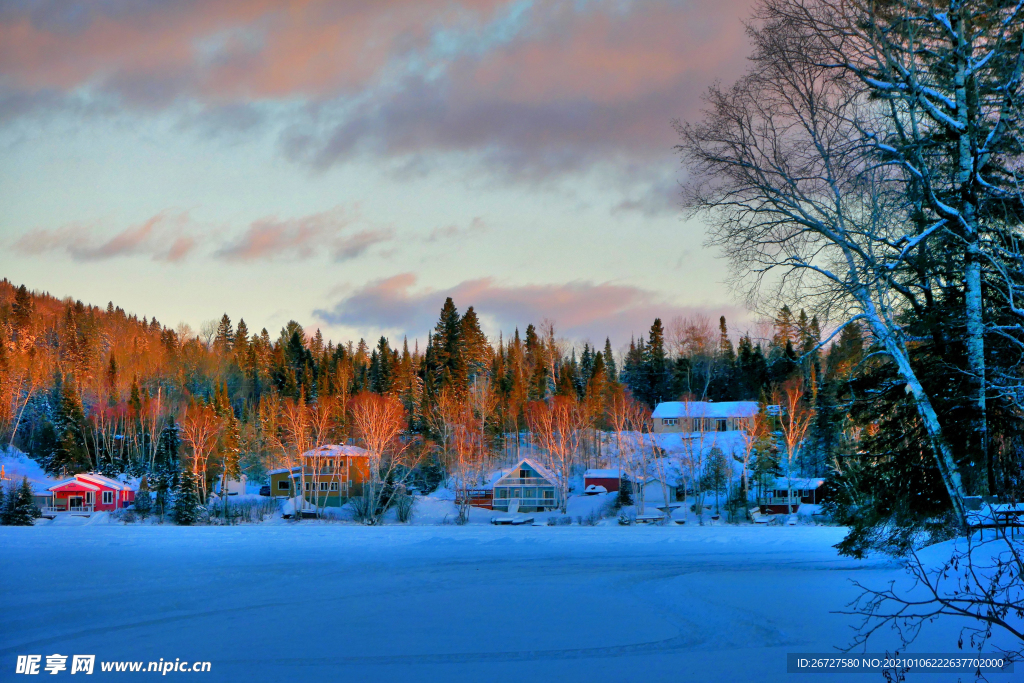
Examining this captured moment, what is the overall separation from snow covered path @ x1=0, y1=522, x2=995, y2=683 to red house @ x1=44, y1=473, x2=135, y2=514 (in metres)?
23.0

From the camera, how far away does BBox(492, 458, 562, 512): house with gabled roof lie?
50812mm

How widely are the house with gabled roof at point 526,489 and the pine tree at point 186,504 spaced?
60.9 feet

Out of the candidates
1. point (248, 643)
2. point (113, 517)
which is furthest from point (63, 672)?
point (113, 517)

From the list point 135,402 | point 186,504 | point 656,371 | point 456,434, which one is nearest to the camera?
point 186,504

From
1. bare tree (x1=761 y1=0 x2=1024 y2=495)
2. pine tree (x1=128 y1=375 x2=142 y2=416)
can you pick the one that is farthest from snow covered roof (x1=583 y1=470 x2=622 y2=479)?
bare tree (x1=761 y1=0 x2=1024 y2=495)

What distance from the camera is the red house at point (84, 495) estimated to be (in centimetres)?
5116

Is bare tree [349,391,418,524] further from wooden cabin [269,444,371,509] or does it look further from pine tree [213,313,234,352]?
pine tree [213,313,234,352]

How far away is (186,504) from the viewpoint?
4372 cm

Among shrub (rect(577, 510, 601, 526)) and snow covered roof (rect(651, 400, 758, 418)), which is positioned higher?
snow covered roof (rect(651, 400, 758, 418))

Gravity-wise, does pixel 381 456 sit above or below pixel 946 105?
below

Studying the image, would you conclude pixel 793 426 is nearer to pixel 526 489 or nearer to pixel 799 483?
pixel 799 483

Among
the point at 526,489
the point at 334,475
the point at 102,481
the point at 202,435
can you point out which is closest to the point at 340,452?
the point at 334,475

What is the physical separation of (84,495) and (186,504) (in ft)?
43.4

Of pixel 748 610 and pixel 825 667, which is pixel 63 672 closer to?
pixel 825 667
